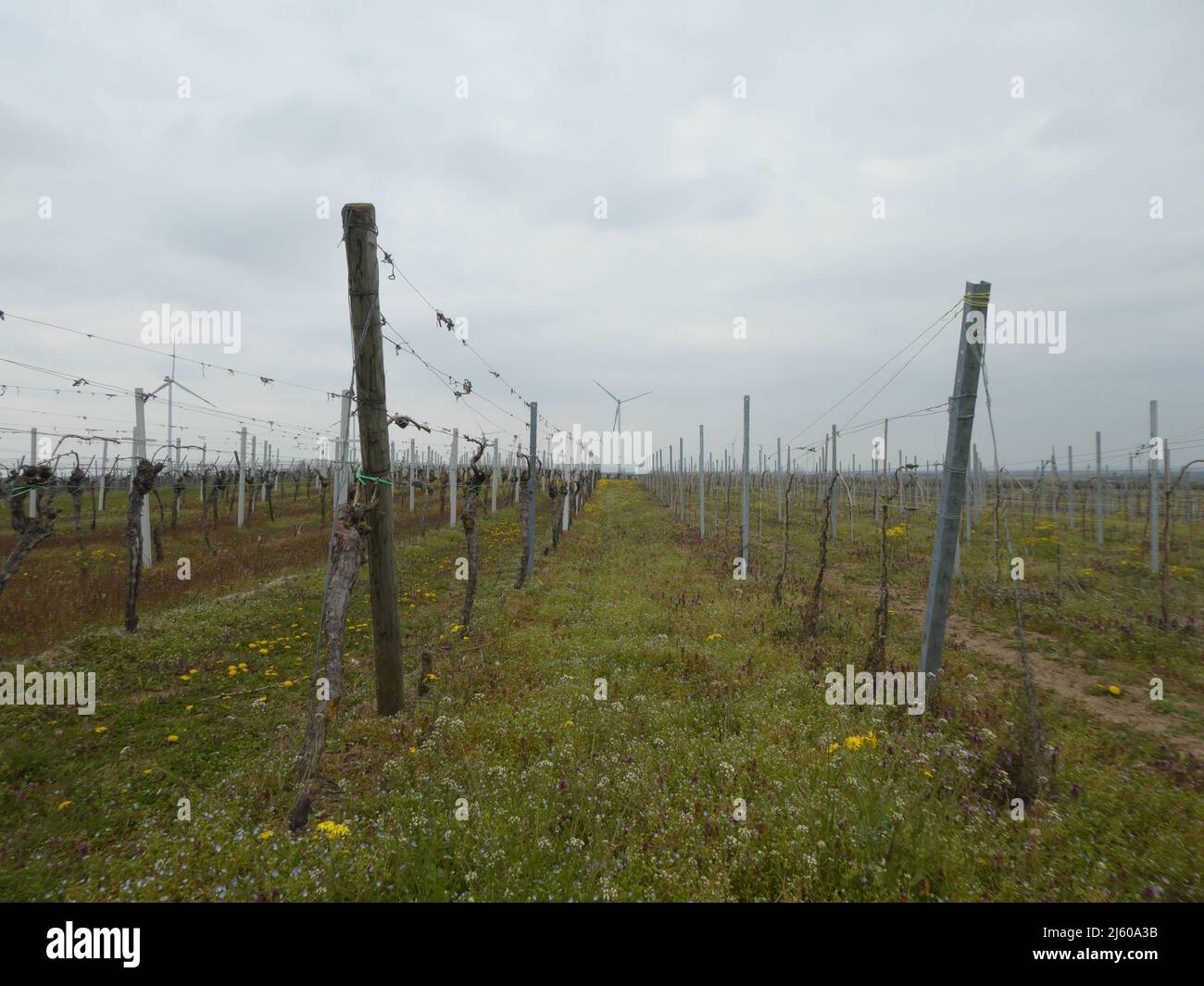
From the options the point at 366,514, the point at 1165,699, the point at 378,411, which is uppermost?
the point at 378,411

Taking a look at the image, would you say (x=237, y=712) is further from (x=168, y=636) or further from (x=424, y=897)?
(x=424, y=897)

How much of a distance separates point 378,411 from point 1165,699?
472 inches

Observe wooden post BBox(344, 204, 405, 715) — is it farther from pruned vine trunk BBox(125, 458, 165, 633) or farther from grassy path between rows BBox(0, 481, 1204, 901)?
pruned vine trunk BBox(125, 458, 165, 633)

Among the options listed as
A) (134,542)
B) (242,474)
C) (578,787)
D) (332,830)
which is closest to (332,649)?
(332,830)

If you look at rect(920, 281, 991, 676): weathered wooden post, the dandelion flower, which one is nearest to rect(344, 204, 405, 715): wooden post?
the dandelion flower

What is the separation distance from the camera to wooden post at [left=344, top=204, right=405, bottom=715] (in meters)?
6.18

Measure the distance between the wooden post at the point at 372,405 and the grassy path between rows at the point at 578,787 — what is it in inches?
60.5

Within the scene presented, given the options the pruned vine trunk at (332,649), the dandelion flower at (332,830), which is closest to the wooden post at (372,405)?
the pruned vine trunk at (332,649)

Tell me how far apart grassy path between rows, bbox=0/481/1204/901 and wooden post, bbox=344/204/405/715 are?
5.04ft

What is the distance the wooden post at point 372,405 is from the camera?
6184 mm

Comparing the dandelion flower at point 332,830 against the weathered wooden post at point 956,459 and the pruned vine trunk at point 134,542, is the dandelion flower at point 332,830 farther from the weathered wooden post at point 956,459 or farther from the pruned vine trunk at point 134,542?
the pruned vine trunk at point 134,542
